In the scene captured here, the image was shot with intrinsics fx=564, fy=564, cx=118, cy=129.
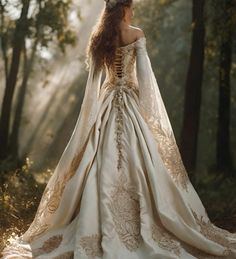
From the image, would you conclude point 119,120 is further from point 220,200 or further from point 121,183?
point 220,200

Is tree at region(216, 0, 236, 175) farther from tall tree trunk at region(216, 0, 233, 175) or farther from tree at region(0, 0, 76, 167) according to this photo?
tree at region(0, 0, 76, 167)

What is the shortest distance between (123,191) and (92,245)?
0.62m

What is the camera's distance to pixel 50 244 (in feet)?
17.9

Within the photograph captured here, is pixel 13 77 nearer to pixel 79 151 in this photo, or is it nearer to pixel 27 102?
pixel 79 151

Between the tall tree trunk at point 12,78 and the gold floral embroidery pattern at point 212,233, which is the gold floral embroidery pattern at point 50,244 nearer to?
the gold floral embroidery pattern at point 212,233

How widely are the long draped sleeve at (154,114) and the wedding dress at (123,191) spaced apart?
0.03 feet

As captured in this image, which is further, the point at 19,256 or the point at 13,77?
the point at 13,77

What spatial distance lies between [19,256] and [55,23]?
10.7m

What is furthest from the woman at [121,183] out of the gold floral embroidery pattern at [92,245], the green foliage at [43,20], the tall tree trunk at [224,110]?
the green foliage at [43,20]

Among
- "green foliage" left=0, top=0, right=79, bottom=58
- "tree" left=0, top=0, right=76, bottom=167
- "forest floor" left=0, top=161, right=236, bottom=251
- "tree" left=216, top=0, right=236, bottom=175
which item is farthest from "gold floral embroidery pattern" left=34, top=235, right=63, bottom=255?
"green foliage" left=0, top=0, right=79, bottom=58

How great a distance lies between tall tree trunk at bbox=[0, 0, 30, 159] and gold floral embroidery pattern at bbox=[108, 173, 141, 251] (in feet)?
30.8

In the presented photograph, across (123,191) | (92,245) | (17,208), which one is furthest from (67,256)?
(17,208)

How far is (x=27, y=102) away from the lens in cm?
3447

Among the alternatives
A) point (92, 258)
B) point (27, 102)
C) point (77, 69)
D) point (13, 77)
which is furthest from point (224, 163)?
point (27, 102)
